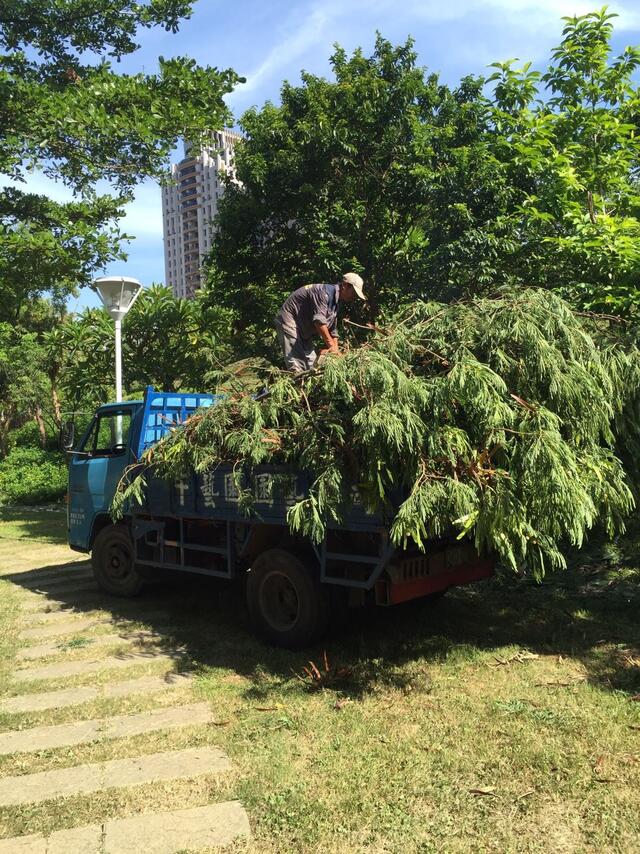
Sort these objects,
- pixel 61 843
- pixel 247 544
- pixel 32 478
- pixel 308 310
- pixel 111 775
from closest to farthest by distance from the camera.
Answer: pixel 61 843 < pixel 111 775 < pixel 247 544 < pixel 308 310 < pixel 32 478

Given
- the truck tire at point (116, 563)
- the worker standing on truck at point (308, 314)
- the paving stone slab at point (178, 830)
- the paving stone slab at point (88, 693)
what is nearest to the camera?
the paving stone slab at point (178, 830)

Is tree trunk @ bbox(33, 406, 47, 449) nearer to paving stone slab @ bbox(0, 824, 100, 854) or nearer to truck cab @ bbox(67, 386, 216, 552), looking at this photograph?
truck cab @ bbox(67, 386, 216, 552)

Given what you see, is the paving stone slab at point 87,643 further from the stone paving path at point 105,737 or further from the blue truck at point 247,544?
the blue truck at point 247,544

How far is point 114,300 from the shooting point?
977 centimetres

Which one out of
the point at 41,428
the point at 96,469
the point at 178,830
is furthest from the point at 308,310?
the point at 41,428

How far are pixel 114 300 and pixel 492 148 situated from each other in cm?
A: 551

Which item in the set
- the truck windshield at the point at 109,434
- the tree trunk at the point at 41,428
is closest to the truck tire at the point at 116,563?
the truck windshield at the point at 109,434

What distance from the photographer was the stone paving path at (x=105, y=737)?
3082 millimetres

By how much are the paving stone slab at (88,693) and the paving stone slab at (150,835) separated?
168 centimetres

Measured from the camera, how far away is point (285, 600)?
5.55m

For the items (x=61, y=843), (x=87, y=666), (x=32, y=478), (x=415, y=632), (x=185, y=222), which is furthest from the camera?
(x=185, y=222)

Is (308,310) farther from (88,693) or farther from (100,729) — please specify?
(100,729)

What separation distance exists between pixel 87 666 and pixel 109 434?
9.32 ft

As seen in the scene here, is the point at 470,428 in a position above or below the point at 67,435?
below
